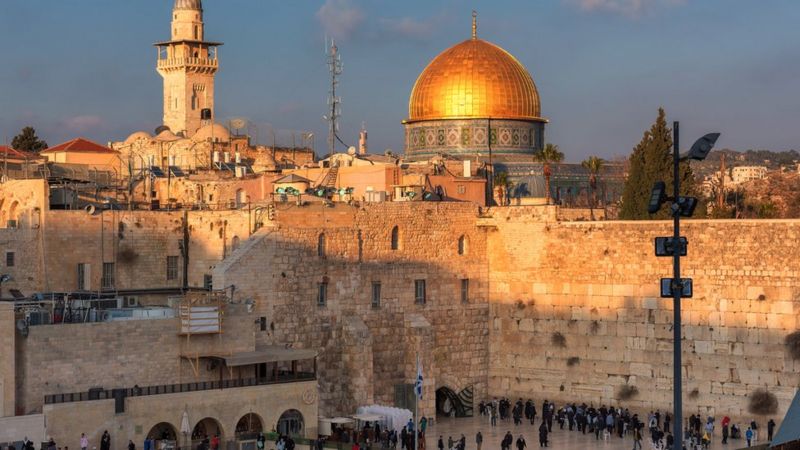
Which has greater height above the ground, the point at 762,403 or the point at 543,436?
the point at 762,403

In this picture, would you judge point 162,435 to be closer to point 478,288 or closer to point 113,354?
point 113,354

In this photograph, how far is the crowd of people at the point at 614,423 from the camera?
32.9 metres

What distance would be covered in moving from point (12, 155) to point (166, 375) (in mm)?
24649

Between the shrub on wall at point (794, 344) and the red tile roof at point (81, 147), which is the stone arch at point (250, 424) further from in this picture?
the red tile roof at point (81, 147)

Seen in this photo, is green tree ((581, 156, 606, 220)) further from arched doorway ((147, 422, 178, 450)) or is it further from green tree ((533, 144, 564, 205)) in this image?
arched doorway ((147, 422, 178, 450))

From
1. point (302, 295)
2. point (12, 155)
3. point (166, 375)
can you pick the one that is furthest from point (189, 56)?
point (166, 375)

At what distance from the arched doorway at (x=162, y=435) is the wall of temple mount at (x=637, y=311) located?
1159 centimetres

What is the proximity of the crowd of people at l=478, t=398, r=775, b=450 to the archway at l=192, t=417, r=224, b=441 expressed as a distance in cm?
630

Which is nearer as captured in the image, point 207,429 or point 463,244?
point 207,429

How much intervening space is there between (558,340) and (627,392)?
2.43 meters

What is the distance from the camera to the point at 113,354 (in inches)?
1170

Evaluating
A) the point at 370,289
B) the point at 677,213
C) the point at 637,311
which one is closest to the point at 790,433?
the point at 677,213

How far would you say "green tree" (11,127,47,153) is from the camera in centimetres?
6781

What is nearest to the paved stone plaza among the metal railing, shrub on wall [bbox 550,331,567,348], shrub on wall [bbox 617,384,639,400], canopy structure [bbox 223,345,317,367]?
shrub on wall [bbox 617,384,639,400]
